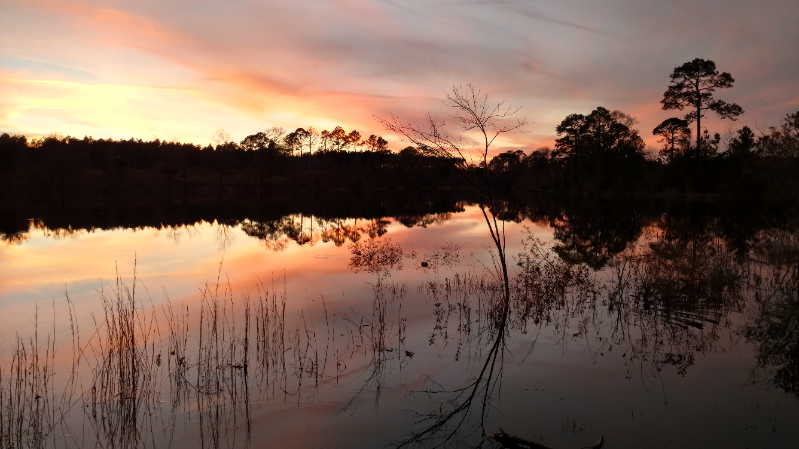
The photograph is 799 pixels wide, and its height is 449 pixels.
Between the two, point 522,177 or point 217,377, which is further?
point 522,177

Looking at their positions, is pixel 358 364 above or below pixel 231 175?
below

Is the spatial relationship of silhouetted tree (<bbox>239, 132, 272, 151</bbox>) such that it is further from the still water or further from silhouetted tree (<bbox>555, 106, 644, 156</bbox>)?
the still water

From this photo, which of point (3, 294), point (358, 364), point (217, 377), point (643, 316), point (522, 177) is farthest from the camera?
point (522, 177)

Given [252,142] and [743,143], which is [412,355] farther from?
[252,142]

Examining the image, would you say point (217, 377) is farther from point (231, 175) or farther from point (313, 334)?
point (231, 175)

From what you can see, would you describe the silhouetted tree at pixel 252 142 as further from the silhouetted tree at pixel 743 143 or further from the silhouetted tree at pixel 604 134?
the silhouetted tree at pixel 743 143

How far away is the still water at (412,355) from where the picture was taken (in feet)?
19.5

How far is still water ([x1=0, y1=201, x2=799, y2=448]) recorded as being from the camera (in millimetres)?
5949

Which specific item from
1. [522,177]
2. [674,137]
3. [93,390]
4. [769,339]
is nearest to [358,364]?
[93,390]

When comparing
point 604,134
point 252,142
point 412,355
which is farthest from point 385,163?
point 412,355

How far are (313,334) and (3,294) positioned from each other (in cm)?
1010

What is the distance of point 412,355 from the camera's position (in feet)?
28.3

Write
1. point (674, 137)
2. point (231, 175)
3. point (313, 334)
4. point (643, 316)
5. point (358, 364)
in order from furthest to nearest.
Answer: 1. point (231, 175)
2. point (674, 137)
3. point (643, 316)
4. point (313, 334)
5. point (358, 364)

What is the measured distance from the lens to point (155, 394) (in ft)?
22.6
